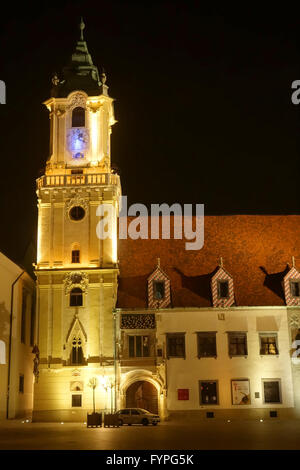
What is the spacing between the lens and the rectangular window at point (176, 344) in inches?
1817

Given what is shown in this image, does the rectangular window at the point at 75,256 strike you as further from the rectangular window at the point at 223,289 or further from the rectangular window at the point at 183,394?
the rectangular window at the point at 183,394

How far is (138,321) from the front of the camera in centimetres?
4684

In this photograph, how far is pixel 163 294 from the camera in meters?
47.8

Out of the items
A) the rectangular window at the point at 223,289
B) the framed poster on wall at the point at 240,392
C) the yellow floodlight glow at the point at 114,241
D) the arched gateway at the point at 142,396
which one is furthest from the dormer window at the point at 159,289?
the framed poster on wall at the point at 240,392

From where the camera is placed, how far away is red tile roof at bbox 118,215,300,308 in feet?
158

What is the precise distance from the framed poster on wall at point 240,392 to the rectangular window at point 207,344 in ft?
8.24

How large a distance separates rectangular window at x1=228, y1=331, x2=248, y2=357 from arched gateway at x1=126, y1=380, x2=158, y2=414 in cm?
639

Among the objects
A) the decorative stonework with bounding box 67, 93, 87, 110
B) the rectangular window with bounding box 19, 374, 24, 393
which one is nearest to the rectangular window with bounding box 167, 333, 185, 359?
the rectangular window with bounding box 19, 374, 24, 393

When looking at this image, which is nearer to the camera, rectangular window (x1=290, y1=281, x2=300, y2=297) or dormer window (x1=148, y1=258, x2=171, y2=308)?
dormer window (x1=148, y1=258, x2=171, y2=308)

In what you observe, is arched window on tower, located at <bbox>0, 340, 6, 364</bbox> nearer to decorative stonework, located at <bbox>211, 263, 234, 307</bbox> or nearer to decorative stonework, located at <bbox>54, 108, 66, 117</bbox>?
decorative stonework, located at <bbox>211, 263, 234, 307</bbox>

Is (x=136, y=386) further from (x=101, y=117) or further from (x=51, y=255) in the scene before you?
(x=101, y=117)
